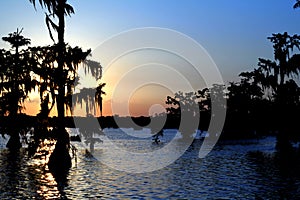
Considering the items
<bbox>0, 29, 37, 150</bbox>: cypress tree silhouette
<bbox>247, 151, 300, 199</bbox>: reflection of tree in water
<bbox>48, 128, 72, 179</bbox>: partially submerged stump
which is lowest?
<bbox>247, 151, 300, 199</bbox>: reflection of tree in water

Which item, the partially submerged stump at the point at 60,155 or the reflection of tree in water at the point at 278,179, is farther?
the partially submerged stump at the point at 60,155

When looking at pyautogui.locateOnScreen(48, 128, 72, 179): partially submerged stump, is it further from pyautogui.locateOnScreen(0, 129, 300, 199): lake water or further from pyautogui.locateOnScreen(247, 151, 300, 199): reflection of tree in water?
pyautogui.locateOnScreen(247, 151, 300, 199): reflection of tree in water

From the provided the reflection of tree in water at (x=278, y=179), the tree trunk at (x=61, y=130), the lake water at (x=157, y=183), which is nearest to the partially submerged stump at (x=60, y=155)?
the tree trunk at (x=61, y=130)

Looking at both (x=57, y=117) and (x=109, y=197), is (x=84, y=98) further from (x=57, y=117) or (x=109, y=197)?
(x=109, y=197)

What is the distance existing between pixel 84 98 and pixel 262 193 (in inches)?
1024

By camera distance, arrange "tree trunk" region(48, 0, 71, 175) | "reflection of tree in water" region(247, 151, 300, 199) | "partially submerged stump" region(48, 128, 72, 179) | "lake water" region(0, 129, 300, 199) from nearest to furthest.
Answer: "reflection of tree in water" region(247, 151, 300, 199) < "lake water" region(0, 129, 300, 199) < "partially submerged stump" region(48, 128, 72, 179) < "tree trunk" region(48, 0, 71, 175)

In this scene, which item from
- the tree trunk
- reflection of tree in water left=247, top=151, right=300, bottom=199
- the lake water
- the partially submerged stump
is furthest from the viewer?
the tree trunk

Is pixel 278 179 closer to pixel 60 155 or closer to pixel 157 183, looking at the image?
pixel 157 183

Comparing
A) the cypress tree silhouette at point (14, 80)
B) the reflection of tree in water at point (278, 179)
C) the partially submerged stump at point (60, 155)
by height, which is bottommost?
the reflection of tree in water at point (278, 179)

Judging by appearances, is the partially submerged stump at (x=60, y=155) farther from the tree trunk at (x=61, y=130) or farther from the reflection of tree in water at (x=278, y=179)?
the reflection of tree in water at (x=278, y=179)

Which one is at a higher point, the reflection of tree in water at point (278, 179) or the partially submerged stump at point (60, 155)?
the partially submerged stump at point (60, 155)

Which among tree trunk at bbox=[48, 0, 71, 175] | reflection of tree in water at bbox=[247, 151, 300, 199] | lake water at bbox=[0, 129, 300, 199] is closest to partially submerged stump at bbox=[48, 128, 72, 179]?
tree trunk at bbox=[48, 0, 71, 175]

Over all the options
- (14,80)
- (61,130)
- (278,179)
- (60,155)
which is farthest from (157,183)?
(14,80)

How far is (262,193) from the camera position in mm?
22141
